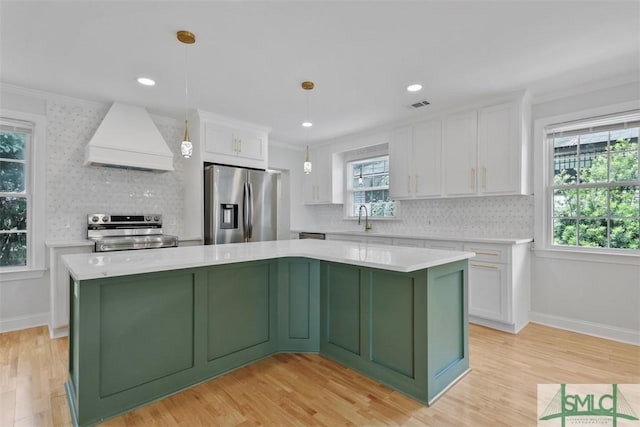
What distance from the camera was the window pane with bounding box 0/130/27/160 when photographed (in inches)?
131

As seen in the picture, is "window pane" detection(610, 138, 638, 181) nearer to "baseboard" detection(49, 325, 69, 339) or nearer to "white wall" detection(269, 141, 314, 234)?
"white wall" detection(269, 141, 314, 234)

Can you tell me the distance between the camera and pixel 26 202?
3410 mm

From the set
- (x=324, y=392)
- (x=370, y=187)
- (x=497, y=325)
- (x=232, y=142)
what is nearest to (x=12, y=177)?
(x=232, y=142)

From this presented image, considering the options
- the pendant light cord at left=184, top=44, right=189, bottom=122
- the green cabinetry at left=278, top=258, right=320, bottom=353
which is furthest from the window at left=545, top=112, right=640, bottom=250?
the pendant light cord at left=184, top=44, right=189, bottom=122

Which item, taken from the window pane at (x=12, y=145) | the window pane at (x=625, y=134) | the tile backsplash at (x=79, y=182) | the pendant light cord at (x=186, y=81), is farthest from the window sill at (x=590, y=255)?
the window pane at (x=12, y=145)

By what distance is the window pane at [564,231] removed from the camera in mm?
3342

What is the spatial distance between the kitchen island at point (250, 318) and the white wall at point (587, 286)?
68.7 inches

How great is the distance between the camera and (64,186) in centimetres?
349

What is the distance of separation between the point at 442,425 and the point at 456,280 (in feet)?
2.98

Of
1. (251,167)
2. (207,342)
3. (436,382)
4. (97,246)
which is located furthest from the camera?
(251,167)

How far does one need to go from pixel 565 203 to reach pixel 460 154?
120 centimetres

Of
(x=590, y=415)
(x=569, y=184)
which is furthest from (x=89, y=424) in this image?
(x=569, y=184)

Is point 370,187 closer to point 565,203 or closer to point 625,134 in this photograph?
point 565,203

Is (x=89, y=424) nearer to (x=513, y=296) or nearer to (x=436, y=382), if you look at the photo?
(x=436, y=382)
